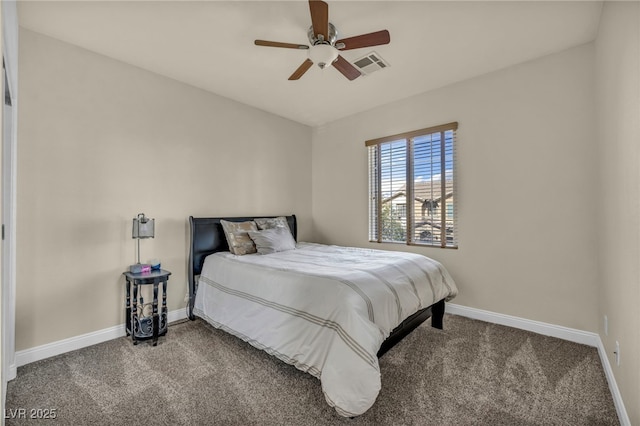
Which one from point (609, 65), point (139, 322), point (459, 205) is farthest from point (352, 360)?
point (609, 65)

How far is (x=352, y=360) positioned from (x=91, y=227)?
2627 mm

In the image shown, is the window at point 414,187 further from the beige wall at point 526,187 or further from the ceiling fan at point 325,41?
the ceiling fan at point 325,41

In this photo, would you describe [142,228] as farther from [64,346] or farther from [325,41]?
[325,41]

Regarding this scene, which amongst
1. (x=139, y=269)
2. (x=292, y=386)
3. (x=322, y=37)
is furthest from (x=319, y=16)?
(x=139, y=269)

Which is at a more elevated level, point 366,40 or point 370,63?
point 370,63

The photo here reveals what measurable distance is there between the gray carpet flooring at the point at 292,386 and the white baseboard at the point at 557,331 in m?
0.06

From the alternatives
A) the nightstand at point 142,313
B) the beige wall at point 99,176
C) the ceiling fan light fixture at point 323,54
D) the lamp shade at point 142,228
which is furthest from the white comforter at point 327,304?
the ceiling fan light fixture at point 323,54

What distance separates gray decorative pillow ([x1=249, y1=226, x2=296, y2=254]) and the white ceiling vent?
2.06 meters

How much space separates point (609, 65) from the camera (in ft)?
6.99

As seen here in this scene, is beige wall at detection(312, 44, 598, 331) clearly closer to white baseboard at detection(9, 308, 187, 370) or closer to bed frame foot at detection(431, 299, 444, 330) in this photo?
bed frame foot at detection(431, 299, 444, 330)

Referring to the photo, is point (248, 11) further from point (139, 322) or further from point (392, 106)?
point (139, 322)

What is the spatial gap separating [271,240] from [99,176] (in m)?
1.79

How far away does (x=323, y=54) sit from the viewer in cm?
236

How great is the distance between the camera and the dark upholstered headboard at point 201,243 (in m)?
3.35
